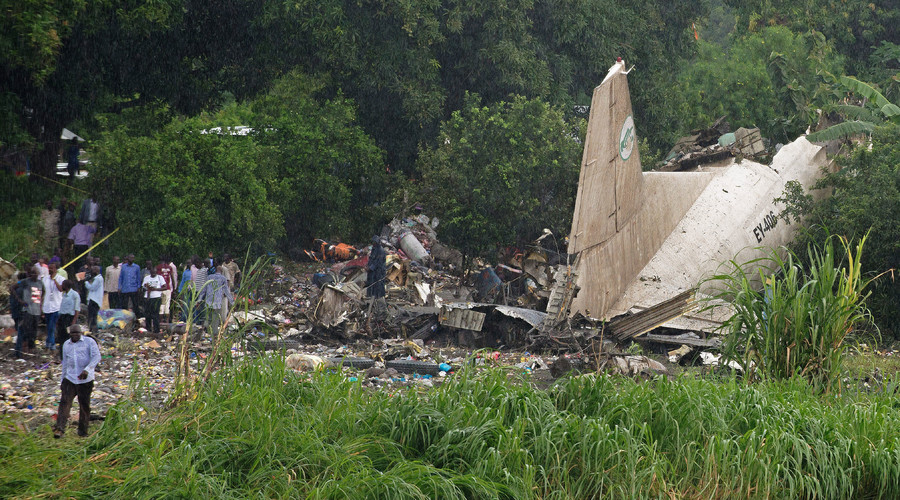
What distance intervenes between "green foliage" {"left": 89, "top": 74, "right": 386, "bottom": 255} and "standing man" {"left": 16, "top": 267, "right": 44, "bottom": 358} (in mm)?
4302

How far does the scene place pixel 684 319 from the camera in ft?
45.1

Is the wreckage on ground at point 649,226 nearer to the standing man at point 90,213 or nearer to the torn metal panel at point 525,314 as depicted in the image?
the torn metal panel at point 525,314

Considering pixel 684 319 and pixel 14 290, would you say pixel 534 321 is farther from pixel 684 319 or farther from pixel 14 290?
pixel 14 290

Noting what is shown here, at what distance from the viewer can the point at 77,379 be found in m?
8.55

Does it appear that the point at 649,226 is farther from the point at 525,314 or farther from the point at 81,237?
the point at 81,237

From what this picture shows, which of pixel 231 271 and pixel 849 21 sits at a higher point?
pixel 849 21

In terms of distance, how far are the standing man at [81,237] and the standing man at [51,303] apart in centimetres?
424

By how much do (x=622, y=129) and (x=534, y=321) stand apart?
3.35m

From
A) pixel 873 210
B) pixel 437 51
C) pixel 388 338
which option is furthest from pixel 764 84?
pixel 388 338

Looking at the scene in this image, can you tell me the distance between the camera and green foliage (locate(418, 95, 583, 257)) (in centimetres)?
2028

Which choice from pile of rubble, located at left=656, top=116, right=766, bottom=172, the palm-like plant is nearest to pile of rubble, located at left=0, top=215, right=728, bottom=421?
pile of rubble, located at left=656, top=116, right=766, bottom=172

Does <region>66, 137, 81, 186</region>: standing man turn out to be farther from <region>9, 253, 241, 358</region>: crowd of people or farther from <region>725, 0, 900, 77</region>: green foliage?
<region>725, 0, 900, 77</region>: green foliage

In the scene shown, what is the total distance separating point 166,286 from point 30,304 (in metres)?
2.68

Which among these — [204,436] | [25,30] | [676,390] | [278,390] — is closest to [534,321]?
[676,390]
